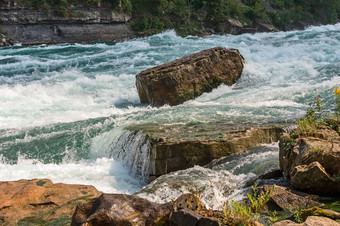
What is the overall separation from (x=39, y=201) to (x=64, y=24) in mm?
28656

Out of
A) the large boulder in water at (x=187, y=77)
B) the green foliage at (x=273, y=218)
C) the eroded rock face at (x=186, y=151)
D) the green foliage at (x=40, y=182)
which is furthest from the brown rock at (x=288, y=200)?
the large boulder in water at (x=187, y=77)

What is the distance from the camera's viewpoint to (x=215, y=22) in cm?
3700

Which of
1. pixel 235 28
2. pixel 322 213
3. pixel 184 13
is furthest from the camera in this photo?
pixel 184 13

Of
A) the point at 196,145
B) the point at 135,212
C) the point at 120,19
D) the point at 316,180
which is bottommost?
the point at 196,145

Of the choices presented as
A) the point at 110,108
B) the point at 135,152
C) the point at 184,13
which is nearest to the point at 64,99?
the point at 110,108

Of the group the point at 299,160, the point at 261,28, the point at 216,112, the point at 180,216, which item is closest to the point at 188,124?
the point at 216,112

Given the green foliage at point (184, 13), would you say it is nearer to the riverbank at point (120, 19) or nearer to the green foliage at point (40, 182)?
the riverbank at point (120, 19)

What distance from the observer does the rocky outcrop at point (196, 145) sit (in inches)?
218

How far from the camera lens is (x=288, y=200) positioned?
11.2ft

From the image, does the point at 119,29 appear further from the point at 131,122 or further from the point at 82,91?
the point at 131,122

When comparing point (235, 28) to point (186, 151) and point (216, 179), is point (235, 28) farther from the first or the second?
point (216, 179)

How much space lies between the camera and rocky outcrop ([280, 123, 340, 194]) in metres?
3.45

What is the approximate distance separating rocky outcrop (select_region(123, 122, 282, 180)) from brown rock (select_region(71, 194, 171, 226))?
7.60 feet

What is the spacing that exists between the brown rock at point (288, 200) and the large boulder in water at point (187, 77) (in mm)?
6406
